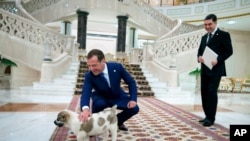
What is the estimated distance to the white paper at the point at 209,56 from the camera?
10.2 feet

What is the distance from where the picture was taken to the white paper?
3.11 meters

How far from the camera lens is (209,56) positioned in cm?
315

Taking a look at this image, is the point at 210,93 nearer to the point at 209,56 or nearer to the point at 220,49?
the point at 209,56

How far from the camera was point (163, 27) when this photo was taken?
464 inches

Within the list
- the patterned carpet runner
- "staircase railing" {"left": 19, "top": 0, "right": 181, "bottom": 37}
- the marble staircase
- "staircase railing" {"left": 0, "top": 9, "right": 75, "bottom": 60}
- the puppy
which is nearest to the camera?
the puppy

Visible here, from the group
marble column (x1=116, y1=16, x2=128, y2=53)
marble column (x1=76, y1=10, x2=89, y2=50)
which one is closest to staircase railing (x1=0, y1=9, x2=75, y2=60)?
marble column (x1=76, y1=10, x2=89, y2=50)

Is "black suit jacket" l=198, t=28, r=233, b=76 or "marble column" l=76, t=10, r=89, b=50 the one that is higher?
"marble column" l=76, t=10, r=89, b=50

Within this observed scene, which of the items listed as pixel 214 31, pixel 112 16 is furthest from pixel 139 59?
pixel 214 31

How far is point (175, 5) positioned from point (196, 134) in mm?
13316

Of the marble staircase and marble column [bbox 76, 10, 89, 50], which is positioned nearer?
the marble staircase

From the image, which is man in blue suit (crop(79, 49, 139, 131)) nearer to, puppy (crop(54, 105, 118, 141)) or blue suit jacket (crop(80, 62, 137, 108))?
blue suit jacket (crop(80, 62, 137, 108))

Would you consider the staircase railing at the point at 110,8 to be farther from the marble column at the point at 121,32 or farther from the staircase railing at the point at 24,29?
the staircase railing at the point at 24,29

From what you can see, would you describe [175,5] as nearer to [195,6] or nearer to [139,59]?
[195,6]

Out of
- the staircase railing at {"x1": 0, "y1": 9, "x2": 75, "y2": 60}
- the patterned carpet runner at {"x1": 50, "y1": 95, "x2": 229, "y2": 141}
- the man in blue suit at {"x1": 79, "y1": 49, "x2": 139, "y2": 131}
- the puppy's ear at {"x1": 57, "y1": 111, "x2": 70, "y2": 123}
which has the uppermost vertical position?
the staircase railing at {"x1": 0, "y1": 9, "x2": 75, "y2": 60}
